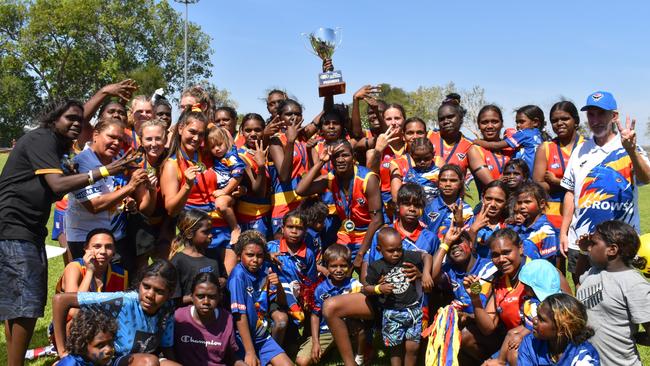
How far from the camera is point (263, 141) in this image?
6.96m

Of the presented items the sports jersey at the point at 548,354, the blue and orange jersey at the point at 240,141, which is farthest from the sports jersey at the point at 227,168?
the sports jersey at the point at 548,354

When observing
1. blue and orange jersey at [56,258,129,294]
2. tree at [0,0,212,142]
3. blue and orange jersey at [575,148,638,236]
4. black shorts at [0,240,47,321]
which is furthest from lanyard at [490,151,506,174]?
tree at [0,0,212,142]

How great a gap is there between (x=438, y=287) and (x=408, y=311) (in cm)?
53

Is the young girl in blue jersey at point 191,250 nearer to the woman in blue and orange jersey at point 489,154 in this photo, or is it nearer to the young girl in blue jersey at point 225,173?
the young girl in blue jersey at point 225,173

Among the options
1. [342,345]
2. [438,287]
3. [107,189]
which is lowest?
[342,345]

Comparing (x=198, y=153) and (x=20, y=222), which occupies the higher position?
(x=198, y=153)

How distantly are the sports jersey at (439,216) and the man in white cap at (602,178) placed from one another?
3.31ft

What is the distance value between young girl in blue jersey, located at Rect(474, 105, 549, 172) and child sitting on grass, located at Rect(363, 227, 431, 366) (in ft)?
7.39

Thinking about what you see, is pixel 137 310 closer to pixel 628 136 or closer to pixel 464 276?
pixel 464 276

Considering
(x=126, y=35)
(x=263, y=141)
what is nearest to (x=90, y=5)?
(x=126, y=35)

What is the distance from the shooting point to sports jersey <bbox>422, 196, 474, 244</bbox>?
5.81 meters

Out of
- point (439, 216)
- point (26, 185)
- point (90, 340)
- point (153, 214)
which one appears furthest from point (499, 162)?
point (26, 185)

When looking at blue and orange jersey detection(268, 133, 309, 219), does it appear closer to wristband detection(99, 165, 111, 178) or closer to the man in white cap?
wristband detection(99, 165, 111, 178)

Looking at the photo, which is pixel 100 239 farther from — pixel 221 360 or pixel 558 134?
pixel 558 134
